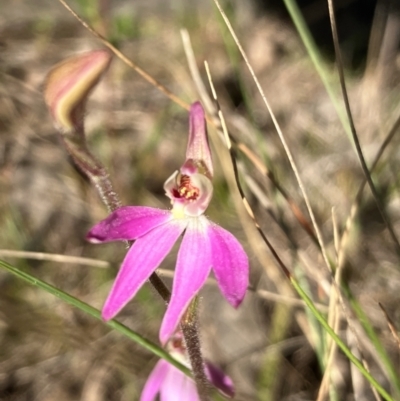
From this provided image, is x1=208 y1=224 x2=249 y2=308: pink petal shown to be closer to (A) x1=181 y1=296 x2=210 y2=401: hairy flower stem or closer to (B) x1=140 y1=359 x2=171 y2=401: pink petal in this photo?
(A) x1=181 y1=296 x2=210 y2=401: hairy flower stem

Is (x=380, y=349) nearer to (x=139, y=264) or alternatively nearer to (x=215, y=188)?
(x=139, y=264)

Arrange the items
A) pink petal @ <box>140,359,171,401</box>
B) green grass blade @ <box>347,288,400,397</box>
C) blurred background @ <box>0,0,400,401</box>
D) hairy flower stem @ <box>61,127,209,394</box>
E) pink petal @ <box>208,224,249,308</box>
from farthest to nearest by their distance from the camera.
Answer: blurred background @ <box>0,0,400,401</box>, pink petal @ <box>140,359,171,401</box>, green grass blade @ <box>347,288,400,397</box>, hairy flower stem @ <box>61,127,209,394</box>, pink petal @ <box>208,224,249,308</box>

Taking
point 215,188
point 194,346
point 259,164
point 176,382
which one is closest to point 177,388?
point 176,382

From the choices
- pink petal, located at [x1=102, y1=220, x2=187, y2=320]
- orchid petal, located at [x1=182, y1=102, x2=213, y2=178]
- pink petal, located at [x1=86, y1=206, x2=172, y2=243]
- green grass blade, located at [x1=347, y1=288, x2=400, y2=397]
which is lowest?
green grass blade, located at [x1=347, y1=288, x2=400, y2=397]

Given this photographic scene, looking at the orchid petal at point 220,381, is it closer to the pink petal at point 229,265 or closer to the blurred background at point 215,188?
the blurred background at point 215,188

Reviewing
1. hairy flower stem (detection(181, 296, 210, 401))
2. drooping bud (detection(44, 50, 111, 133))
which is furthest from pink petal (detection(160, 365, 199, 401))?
drooping bud (detection(44, 50, 111, 133))

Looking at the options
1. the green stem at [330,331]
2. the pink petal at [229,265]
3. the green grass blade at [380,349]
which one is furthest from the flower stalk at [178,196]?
the green grass blade at [380,349]

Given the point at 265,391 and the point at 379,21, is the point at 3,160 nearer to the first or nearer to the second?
the point at 265,391

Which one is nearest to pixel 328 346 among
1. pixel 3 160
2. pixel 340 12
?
pixel 3 160
